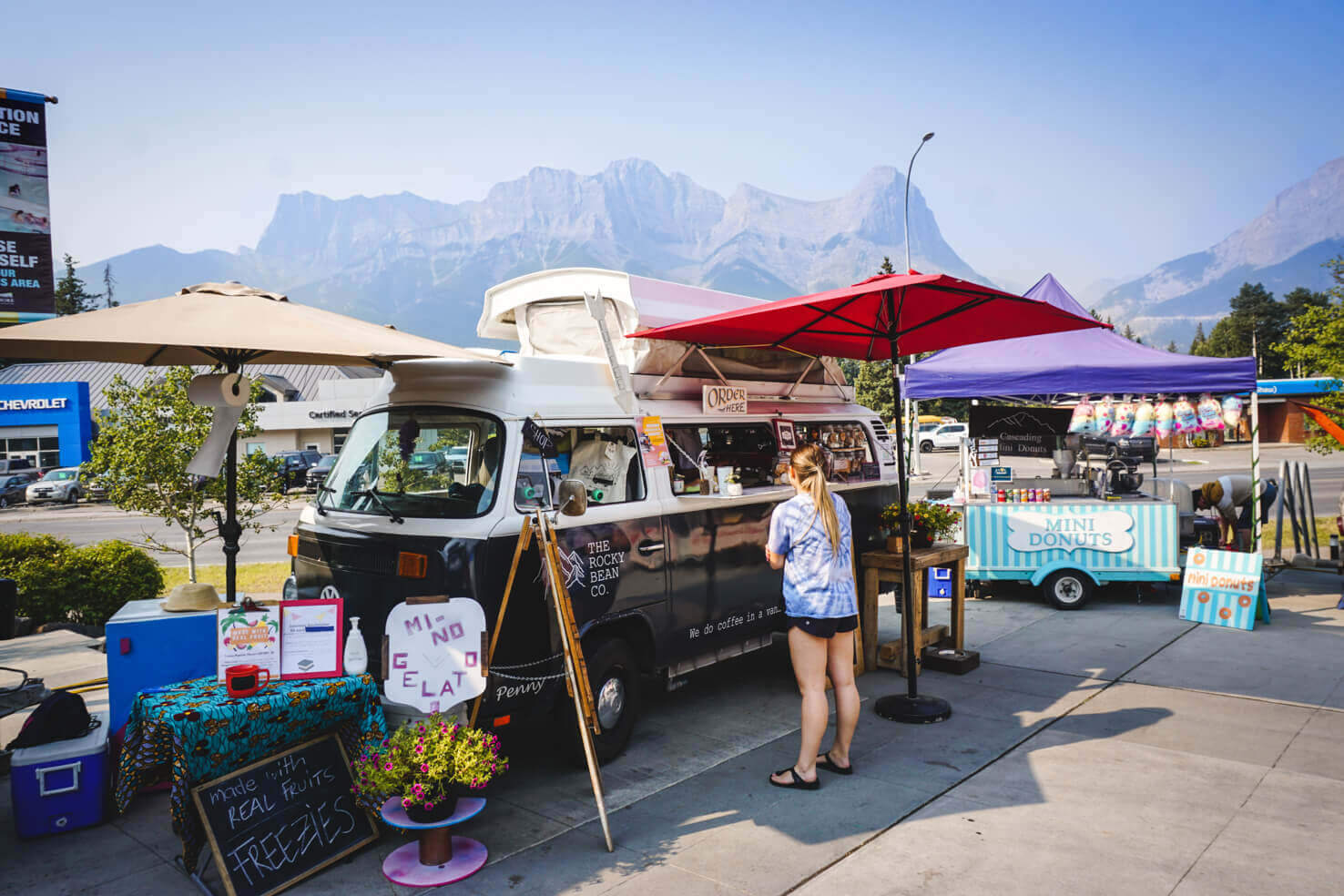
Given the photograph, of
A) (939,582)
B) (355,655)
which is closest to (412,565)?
(355,655)

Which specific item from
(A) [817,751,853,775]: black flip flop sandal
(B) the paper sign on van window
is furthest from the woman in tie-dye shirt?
(B) the paper sign on van window

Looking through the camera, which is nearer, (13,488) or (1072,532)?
(1072,532)

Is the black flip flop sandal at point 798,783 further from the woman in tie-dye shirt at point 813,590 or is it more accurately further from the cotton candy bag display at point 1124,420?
the cotton candy bag display at point 1124,420

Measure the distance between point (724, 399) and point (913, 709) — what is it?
2574 millimetres

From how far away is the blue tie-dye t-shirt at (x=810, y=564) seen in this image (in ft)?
15.3

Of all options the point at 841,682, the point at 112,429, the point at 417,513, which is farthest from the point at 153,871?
the point at 112,429

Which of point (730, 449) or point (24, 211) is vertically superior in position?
point (24, 211)

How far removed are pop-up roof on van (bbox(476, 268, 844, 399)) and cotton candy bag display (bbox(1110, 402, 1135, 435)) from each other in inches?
190

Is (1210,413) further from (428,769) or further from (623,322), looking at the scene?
(428,769)

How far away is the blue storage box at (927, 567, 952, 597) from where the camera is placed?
900cm

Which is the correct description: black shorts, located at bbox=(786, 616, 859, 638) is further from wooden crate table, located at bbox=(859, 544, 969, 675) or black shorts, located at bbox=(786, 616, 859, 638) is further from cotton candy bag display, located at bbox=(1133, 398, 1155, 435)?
cotton candy bag display, located at bbox=(1133, 398, 1155, 435)

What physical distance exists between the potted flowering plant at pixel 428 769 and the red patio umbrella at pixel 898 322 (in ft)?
9.32

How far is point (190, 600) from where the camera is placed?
4.82 meters

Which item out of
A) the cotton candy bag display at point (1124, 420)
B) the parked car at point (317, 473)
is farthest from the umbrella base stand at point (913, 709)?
the parked car at point (317, 473)
